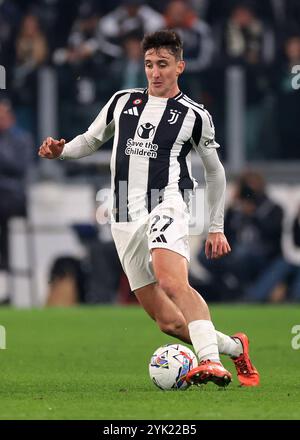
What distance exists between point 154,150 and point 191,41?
30.5ft

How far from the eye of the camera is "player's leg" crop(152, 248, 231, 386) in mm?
7555

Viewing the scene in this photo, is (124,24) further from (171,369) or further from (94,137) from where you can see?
(171,369)

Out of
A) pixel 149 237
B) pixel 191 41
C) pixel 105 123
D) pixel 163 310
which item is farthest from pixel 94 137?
pixel 191 41

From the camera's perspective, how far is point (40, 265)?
55.6 feet

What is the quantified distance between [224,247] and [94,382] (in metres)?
1.28

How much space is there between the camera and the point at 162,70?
7.99 m

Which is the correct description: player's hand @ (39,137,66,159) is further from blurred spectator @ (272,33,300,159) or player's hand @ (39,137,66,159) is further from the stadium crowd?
blurred spectator @ (272,33,300,159)

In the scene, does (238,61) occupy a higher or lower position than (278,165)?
higher

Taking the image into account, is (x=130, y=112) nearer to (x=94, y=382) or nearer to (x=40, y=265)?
(x=94, y=382)

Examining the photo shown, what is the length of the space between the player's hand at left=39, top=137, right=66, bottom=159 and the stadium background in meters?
7.86

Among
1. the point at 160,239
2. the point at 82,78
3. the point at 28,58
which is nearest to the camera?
the point at 160,239

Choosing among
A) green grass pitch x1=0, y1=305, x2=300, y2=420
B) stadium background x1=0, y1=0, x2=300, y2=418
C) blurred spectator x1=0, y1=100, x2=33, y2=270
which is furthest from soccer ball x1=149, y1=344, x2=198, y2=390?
blurred spectator x1=0, y1=100, x2=33, y2=270

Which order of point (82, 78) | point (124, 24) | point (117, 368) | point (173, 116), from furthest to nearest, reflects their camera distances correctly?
point (82, 78), point (124, 24), point (117, 368), point (173, 116)

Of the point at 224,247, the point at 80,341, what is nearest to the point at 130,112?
the point at 224,247
